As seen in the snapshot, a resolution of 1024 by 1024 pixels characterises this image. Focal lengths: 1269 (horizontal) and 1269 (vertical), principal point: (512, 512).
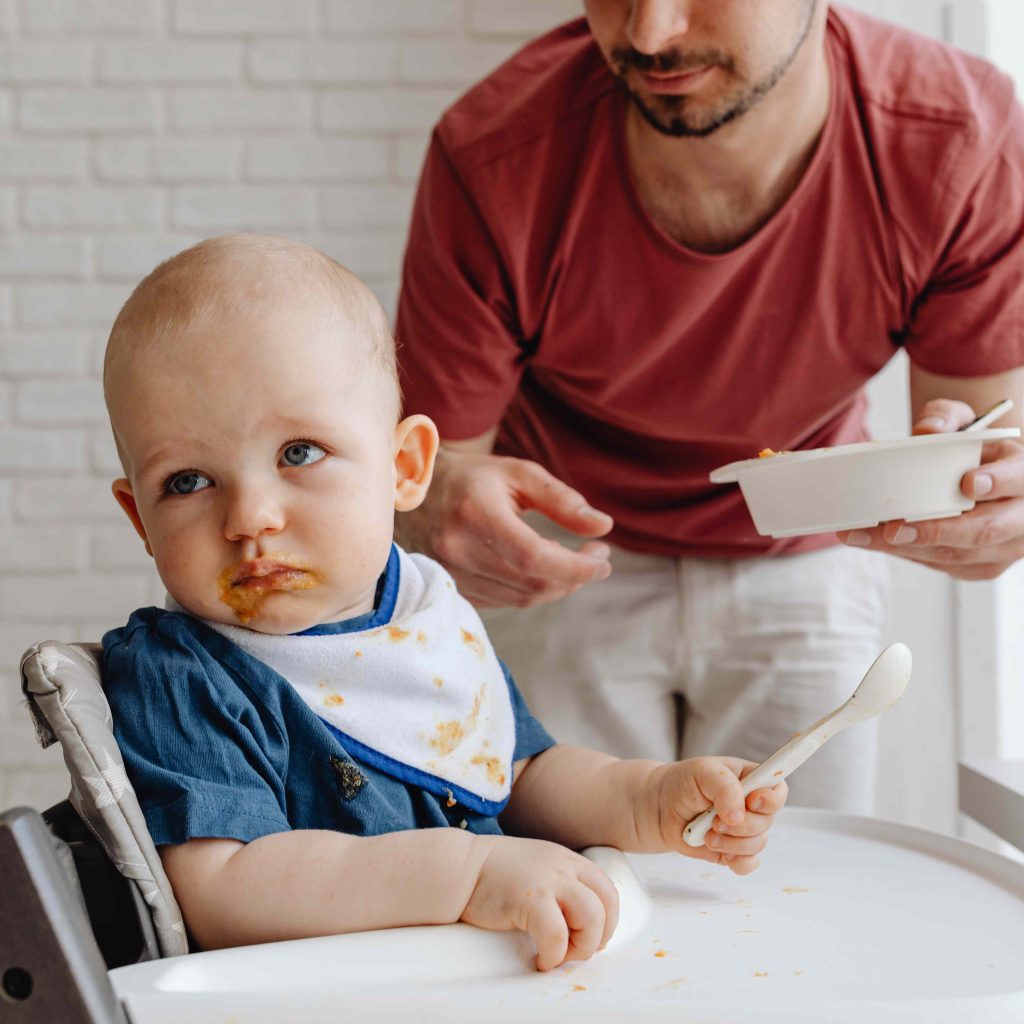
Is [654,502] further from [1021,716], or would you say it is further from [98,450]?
[98,450]

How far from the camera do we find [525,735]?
0.98 m

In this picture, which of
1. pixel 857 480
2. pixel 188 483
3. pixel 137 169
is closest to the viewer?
pixel 188 483

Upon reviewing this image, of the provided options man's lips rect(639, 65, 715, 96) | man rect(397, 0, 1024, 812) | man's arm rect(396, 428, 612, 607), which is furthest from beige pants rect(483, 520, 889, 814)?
man's lips rect(639, 65, 715, 96)

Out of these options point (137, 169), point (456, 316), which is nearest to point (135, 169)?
point (137, 169)

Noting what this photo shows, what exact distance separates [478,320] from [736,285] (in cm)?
30

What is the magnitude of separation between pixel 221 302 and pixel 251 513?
134 millimetres

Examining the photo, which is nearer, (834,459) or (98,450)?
(834,459)

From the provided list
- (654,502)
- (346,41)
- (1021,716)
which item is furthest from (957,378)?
(346,41)

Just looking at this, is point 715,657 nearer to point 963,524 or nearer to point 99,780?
point 963,524

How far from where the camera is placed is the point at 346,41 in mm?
2555

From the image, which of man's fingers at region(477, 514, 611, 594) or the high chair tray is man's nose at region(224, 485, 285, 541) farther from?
man's fingers at region(477, 514, 611, 594)

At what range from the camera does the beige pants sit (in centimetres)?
161

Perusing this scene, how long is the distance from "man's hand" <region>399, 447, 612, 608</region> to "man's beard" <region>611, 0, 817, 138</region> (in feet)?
1.36

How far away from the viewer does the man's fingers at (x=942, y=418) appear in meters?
1.19
